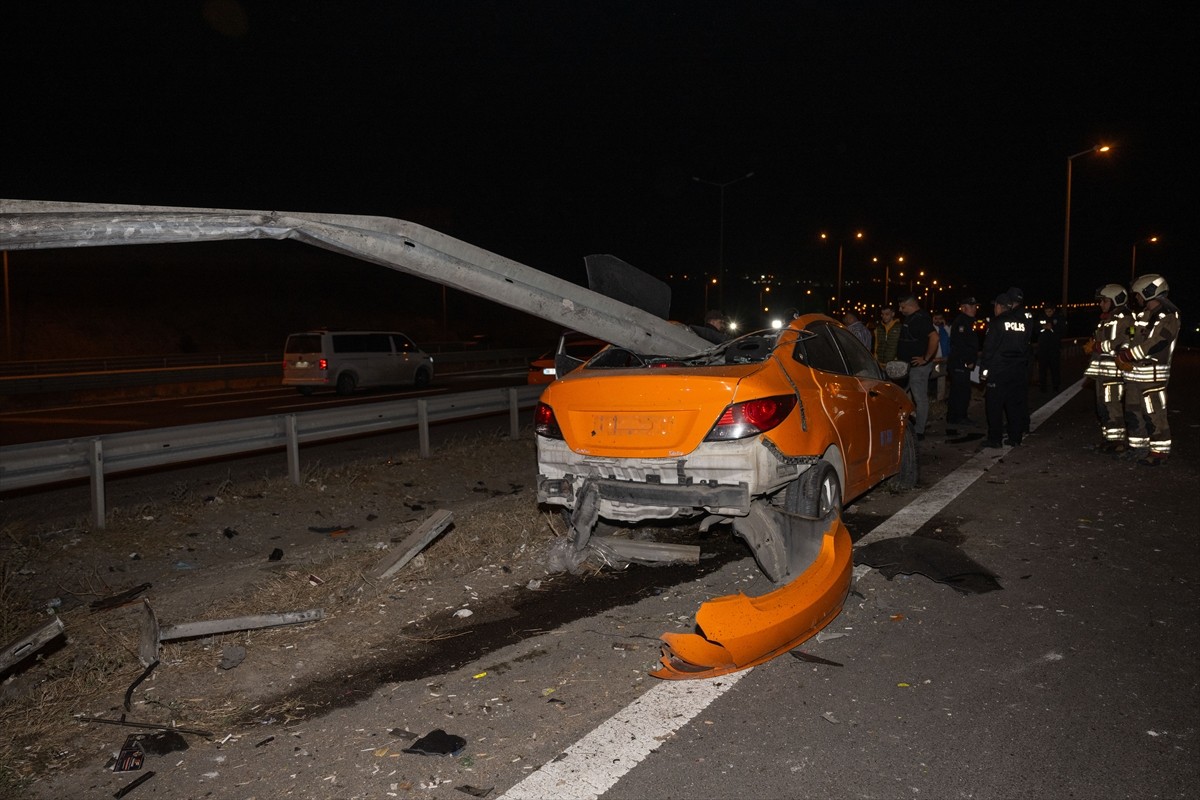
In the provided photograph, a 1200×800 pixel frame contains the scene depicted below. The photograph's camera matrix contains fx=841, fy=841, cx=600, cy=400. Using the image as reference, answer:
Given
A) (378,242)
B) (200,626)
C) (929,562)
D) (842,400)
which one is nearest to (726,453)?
(842,400)

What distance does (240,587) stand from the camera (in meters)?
5.71

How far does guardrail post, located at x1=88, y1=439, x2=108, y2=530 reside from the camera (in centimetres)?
689

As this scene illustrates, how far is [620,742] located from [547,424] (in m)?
2.59

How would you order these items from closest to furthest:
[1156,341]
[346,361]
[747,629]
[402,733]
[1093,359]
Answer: [402,733]
[747,629]
[1156,341]
[1093,359]
[346,361]

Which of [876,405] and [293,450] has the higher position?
[876,405]

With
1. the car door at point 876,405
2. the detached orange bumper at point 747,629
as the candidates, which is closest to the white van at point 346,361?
the car door at point 876,405

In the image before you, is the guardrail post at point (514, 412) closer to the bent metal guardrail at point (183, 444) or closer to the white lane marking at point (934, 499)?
the bent metal guardrail at point (183, 444)

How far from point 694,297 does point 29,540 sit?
114747 millimetres

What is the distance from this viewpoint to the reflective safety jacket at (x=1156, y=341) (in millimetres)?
9297

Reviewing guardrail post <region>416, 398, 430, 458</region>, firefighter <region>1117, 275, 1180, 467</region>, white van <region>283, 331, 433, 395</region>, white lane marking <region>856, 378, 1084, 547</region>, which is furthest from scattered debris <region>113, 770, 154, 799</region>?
white van <region>283, 331, 433, 395</region>

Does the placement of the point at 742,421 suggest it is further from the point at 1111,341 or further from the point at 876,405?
the point at 1111,341

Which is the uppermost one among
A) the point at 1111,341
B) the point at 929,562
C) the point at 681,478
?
the point at 1111,341

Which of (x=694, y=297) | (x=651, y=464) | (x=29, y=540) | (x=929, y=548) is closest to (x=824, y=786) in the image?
(x=651, y=464)

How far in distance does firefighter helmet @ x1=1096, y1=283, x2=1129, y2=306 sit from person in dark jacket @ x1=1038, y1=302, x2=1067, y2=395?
6.79 m
